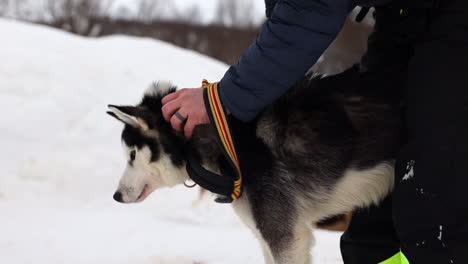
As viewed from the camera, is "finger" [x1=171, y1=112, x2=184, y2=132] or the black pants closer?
the black pants

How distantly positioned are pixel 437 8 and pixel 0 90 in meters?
6.10

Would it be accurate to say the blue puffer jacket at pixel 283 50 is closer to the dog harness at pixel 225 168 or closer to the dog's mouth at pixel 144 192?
the dog harness at pixel 225 168

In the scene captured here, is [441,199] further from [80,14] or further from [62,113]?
[80,14]

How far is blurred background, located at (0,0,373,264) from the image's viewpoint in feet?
11.0

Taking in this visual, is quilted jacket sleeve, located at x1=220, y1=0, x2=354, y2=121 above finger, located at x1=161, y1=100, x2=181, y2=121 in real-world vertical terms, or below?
above

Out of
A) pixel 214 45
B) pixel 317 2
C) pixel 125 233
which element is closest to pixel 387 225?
pixel 317 2

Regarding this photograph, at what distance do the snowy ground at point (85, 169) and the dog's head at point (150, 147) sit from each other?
35.7 inches

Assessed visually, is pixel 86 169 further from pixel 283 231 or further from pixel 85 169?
pixel 283 231

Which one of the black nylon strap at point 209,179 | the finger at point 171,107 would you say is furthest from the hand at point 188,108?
the black nylon strap at point 209,179

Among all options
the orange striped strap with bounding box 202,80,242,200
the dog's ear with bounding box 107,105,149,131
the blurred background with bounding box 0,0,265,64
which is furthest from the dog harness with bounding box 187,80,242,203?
the blurred background with bounding box 0,0,265,64

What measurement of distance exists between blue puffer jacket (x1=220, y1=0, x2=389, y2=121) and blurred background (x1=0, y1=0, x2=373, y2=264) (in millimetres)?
1534

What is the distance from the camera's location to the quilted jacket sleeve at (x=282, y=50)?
1.44 m

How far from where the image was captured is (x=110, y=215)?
420 centimetres

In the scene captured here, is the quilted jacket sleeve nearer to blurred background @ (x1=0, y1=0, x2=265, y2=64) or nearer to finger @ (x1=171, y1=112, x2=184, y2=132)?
finger @ (x1=171, y1=112, x2=184, y2=132)
